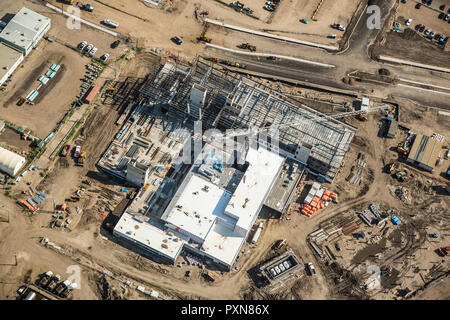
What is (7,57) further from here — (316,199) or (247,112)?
(316,199)

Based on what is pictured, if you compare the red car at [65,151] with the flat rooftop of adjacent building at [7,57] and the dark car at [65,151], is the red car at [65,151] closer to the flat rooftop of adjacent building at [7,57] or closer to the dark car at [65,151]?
the dark car at [65,151]

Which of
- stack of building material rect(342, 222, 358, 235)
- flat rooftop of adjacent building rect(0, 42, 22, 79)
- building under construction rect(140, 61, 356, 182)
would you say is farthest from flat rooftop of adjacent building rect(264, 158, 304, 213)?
flat rooftop of adjacent building rect(0, 42, 22, 79)

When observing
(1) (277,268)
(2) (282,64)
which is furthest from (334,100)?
(1) (277,268)

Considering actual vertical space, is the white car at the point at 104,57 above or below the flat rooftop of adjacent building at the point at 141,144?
above

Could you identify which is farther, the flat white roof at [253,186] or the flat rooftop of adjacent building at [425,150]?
the flat rooftop of adjacent building at [425,150]

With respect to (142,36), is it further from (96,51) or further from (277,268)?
(277,268)

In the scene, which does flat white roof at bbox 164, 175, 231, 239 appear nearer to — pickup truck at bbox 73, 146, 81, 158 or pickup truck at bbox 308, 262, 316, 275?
pickup truck at bbox 308, 262, 316, 275

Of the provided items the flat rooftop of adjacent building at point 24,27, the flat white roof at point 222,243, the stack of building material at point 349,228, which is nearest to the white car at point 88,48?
the flat rooftop of adjacent building at point 24,27

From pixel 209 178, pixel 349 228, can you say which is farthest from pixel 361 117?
pixel 209 178
